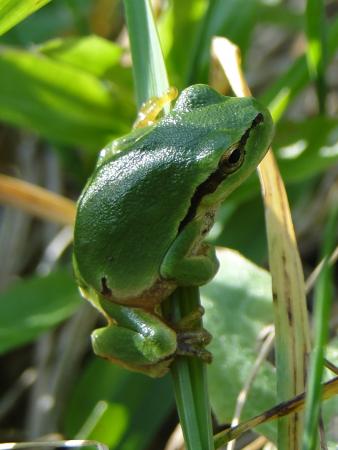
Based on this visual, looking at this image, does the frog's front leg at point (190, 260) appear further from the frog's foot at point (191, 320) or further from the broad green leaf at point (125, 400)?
the broad green leaf at point (125, 400)

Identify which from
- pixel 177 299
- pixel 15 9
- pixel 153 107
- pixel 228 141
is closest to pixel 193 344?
pixel 177 299

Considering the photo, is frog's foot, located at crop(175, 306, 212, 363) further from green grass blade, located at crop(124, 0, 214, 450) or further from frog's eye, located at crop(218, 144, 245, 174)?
frog's eye, located at crop(218, 144, 245, 174)

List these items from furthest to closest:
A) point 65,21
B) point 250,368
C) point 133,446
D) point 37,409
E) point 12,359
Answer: point 65,21 < point 12,359 < point 37,409 < point 133,446 < point 250,368

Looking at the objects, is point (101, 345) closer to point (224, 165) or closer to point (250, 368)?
point (250, 368)

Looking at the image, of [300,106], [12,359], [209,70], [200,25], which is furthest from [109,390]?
[300,106]

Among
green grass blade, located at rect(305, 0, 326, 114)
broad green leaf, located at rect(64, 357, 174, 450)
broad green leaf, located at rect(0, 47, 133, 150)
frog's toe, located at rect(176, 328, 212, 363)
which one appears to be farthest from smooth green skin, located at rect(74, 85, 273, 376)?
broad green leaf, located at rect(0, 47, 133, 150)

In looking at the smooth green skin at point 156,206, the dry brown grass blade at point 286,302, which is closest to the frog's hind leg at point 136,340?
the smooth green skin at point 156,206
